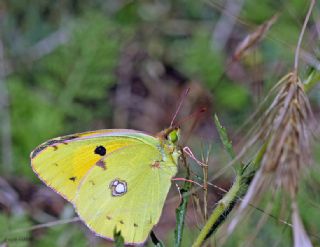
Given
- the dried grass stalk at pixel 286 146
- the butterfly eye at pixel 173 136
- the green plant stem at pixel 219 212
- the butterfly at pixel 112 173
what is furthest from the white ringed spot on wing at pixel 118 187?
the dried grass stalk at pixel 286 146

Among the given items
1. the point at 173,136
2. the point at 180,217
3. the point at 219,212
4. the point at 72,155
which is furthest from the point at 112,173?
the point at 219,212

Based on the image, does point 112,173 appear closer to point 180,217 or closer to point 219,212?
point 180,217

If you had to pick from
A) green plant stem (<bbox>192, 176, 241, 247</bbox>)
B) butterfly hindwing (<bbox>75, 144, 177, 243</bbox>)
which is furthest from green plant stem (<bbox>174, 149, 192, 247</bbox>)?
butterfly hindwing (<bbox>75, 144, 177, 243</bbox>)

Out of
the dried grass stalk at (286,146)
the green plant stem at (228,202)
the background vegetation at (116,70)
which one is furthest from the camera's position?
the background vegetation at (116,70)

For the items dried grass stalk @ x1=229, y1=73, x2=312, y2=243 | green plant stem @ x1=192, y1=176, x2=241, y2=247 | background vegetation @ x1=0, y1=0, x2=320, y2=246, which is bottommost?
background vegetation @ x1=0, y1=0, x2=320, y2=246

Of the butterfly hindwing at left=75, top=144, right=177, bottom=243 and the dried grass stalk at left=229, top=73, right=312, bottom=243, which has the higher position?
the dried grass stalk at left=229, top=73, right=312, bottom=243

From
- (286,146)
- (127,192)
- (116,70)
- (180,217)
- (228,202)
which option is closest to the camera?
(286,146)

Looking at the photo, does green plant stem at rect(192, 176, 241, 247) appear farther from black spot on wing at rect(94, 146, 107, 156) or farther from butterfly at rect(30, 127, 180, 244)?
black spot on wing at rect(94, 146, 107, 156)

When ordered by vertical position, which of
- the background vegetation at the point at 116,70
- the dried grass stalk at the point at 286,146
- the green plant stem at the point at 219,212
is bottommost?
the background vegetation at the point at 116,70

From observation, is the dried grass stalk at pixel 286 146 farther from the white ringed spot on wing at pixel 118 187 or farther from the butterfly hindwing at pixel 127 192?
the white ringed spot on wing at pixel 118 187
